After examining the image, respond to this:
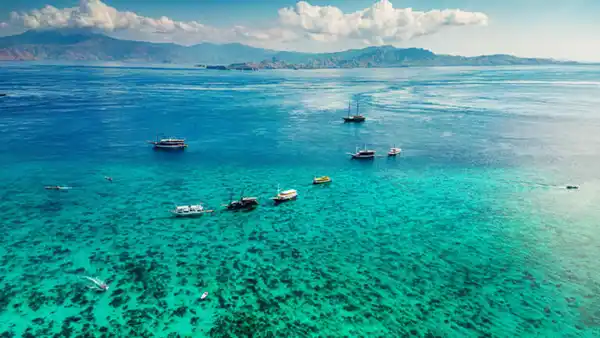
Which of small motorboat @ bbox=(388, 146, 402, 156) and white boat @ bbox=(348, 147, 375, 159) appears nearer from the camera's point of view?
white boat @ bbox=(348, 147, 375, 159)

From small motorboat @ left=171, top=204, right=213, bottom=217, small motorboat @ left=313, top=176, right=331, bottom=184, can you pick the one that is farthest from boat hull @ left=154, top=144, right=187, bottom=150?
small motorboat @ left=171, top=204, right=213, bottom=217

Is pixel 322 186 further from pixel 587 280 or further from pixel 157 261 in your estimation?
pixel 587 280

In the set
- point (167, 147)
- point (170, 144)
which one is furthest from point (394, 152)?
point (167, 147)

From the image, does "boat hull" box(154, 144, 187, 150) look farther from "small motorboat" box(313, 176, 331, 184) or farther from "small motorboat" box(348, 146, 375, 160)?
"small motorboat" box(348, 146, 375, 160)

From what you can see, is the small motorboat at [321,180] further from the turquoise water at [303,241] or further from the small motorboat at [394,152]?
the small motorboat at [394,152]

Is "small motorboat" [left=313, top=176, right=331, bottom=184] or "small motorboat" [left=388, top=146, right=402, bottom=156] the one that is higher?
"small motorboat" [left=388, top=146, right=402, bottom=156]

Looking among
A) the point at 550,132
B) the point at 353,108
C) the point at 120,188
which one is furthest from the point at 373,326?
the point at 353,108

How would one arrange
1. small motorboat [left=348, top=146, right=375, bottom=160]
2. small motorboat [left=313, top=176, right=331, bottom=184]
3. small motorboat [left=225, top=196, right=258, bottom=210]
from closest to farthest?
small motorboat [left=225, top=196, right=258, bottom=210] → small motorboat [left=313, top=176, right=331, bottom=184] → small motorboat [left=348, top=146, right=375, bottom=160]

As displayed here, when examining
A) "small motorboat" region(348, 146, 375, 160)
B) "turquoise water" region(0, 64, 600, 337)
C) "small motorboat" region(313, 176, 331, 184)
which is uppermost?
"small motorboat" region(348, 146, 375, 160)
